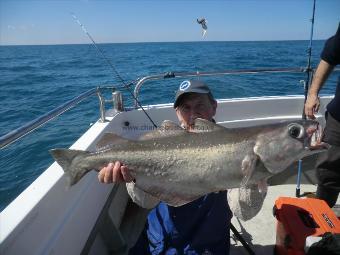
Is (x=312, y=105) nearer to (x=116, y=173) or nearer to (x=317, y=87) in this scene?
(x=317, y=87)

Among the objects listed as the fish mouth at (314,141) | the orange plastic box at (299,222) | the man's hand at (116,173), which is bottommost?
the orange plastic box at (299,222)

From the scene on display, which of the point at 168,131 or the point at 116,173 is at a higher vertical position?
the point at 168,131

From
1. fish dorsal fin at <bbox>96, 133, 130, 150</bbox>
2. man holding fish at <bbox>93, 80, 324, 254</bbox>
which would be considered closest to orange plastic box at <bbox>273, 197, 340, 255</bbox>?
man holding fish at <bbox>93, 80, 324, 254</bbox>

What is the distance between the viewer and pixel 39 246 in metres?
2.28

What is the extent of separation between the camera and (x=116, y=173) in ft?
7.81

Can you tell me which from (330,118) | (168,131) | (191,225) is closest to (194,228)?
(191,225)

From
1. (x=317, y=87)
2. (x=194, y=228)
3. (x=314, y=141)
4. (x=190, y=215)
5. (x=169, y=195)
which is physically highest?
(x=317, y=87)

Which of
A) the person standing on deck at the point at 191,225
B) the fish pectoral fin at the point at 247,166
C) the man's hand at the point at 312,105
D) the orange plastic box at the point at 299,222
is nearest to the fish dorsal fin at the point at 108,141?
the person standing on deck at the point at 191,225

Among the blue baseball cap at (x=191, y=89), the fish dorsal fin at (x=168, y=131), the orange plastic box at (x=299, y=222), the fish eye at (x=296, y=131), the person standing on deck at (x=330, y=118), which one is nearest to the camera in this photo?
the fish eye at (x=296, y=131)

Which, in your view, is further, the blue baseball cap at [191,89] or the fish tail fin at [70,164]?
the blue baseball cap at [191,89]

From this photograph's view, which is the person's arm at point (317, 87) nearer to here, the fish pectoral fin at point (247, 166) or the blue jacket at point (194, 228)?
the blue jacket at point (194, 228)

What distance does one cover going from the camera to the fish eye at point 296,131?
211 centimetres

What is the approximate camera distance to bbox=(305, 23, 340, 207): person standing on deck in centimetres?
368

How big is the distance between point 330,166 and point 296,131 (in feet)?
6.77
